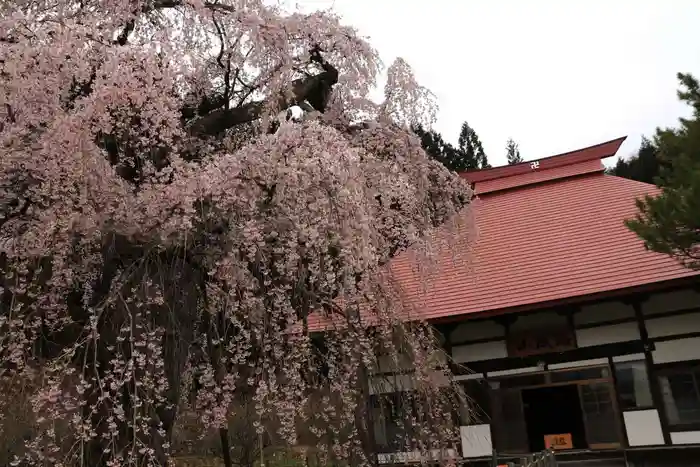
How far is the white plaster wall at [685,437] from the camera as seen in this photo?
7.24 m

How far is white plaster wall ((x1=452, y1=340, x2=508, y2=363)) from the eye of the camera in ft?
27.6

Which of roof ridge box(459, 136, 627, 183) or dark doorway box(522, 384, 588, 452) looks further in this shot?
dark doorway box(522, 384, 588, 452)

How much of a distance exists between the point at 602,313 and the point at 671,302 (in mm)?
818

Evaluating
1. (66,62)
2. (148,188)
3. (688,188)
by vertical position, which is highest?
(66,62)

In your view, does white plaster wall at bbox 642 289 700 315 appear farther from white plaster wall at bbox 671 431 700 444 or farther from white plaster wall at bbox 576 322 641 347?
white plaster wall at bbox 671 431 700 444

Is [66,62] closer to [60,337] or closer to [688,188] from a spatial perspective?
[60,337]

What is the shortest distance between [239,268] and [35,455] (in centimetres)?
169

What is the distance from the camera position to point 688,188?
5.45 meters

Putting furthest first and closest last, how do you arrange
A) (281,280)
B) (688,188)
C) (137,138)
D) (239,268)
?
(688,188)
(137,138)
(281,280)
(239,268)

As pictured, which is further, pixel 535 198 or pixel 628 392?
pixel 535 198

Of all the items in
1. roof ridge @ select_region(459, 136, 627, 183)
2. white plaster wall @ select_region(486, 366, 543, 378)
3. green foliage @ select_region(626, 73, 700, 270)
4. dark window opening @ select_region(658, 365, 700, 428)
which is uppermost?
roof ridge @ select_region(459, 136, 627, 183)

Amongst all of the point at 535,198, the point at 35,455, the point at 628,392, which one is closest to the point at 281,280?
the point at 35,455

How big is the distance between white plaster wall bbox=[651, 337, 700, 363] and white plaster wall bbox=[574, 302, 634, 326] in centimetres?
51

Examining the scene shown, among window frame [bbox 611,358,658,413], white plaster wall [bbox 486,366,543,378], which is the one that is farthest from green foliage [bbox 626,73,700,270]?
white plaster wall [bbox 486,366,543,378]
